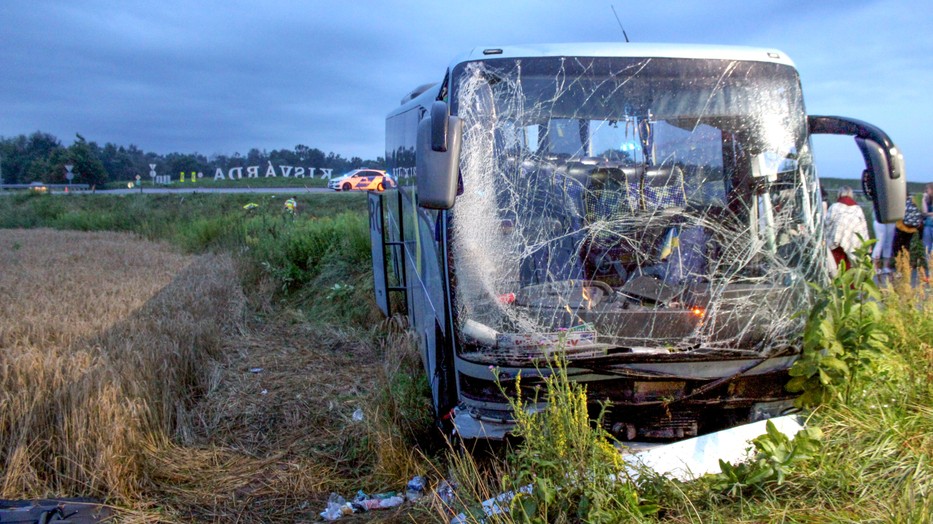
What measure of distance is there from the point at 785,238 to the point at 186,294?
8.29m

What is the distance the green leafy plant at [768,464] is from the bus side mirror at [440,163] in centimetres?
190

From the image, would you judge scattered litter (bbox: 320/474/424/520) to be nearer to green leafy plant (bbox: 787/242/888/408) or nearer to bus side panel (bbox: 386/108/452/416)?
bus side panel (bbox: 386/108/452/416)

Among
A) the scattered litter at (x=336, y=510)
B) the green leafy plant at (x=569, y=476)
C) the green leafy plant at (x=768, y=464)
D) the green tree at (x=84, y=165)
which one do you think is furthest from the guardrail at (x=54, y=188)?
the green leafy plant at (x=768, y=464)

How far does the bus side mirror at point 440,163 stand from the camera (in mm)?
4012

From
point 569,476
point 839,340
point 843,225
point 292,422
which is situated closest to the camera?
point 569,476

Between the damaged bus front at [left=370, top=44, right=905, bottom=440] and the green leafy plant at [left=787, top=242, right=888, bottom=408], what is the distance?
0.61 ft

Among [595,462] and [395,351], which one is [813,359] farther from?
[395,351]

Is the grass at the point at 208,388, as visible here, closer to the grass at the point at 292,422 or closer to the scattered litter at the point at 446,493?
the grass at the point at 292,422

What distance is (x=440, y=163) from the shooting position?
4027mm

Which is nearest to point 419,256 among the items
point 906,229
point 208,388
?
point 208,388

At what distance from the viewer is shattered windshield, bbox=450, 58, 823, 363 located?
422cm

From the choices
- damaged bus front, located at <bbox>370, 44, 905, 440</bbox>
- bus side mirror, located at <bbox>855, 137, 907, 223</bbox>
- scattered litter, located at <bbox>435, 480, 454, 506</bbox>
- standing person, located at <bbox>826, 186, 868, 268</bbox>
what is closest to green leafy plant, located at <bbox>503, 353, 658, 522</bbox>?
scattered litter, located at <bbox>435, 480, 454, 506</bbox>

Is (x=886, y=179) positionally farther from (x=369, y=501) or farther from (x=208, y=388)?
(x=208, y=388)

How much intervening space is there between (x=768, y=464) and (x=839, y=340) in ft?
3.57
